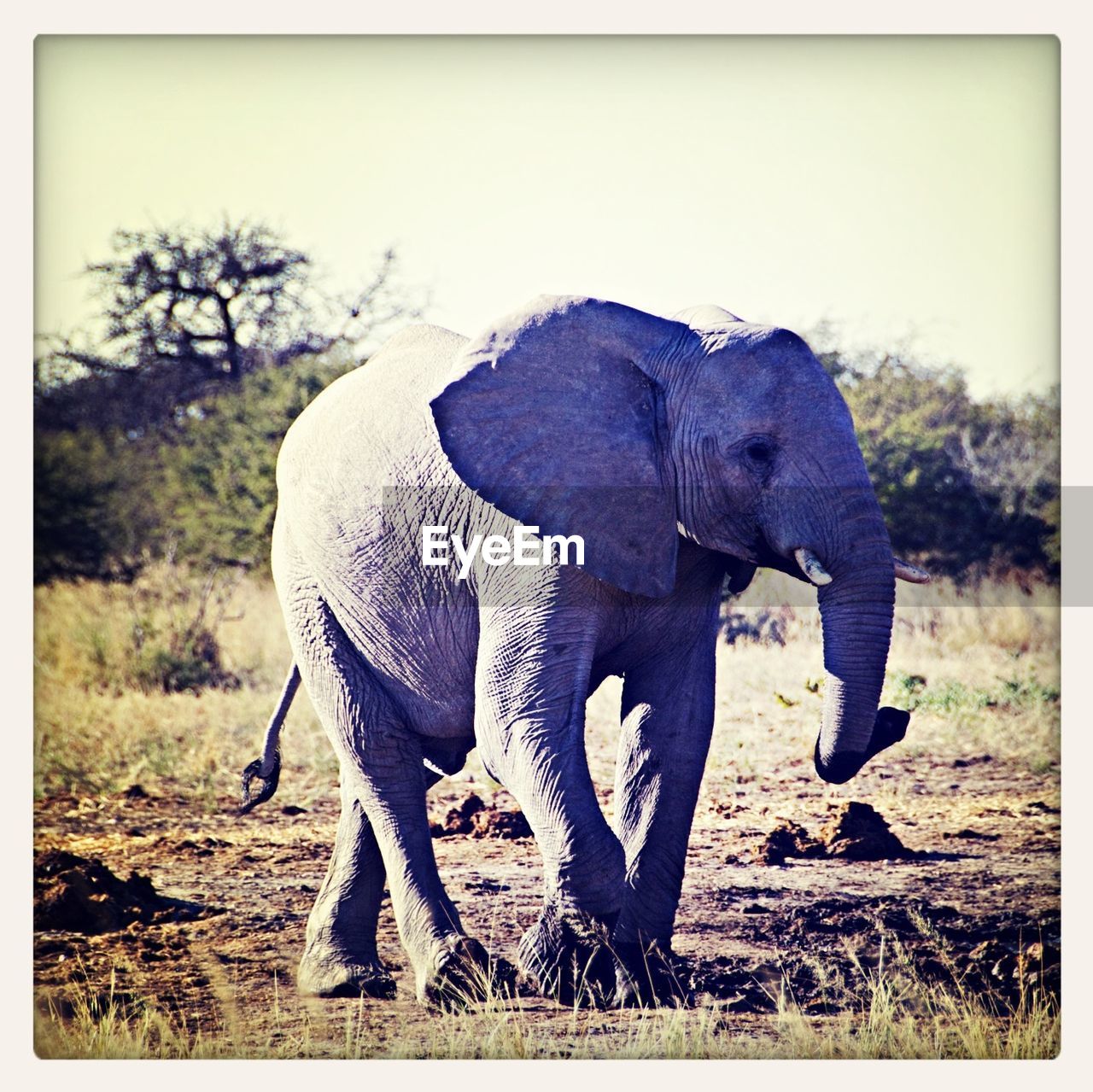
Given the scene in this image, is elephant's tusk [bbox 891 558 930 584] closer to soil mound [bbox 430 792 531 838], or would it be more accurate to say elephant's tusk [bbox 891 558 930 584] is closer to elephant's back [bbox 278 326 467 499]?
elephant's back [bbox 278 326 467 499]

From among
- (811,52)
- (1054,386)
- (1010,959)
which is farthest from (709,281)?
(1010,959)

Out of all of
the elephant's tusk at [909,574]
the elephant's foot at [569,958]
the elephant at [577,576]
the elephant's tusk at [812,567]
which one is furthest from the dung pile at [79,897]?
the elephant's tusk at [909,574]

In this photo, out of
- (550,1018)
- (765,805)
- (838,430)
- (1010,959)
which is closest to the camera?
(838,430)

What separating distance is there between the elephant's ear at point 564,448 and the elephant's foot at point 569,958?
3.42 feet

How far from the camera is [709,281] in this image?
6.33m

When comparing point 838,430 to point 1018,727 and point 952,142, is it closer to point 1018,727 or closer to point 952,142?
point 952,142

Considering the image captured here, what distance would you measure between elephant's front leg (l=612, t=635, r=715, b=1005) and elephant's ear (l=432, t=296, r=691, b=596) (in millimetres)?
485

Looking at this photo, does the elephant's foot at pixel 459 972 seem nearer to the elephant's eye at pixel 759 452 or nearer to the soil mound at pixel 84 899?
the soil mound at pixel 84 899

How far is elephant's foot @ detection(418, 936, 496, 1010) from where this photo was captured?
5715mm

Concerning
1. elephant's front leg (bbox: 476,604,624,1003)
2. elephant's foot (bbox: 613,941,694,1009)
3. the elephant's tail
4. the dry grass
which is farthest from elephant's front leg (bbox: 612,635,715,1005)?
the elephant's tail

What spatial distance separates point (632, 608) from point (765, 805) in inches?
66.9

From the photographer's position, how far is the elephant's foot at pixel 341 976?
235 inches

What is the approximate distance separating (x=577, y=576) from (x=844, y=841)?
1.99 meters

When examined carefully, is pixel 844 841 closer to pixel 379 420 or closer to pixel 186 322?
pixel 379 420
